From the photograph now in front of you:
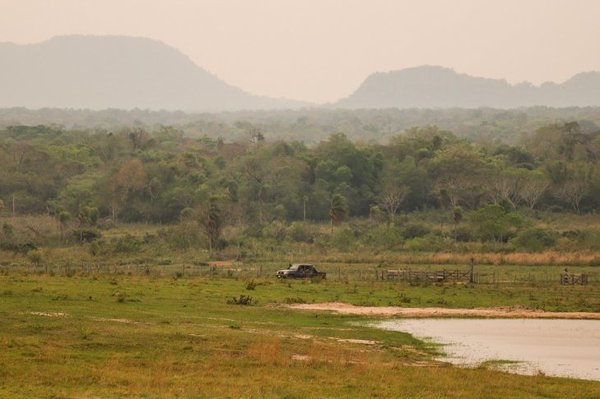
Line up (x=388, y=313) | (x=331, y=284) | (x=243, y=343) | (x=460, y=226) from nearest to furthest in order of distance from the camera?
(x=243, y=343) < (x=388, y=313) < (x=331, y=284) < (x=460, y=226)

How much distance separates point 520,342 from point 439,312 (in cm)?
1142

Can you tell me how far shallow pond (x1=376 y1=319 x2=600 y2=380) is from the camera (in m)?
34.4

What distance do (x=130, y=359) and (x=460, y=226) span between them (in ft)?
271

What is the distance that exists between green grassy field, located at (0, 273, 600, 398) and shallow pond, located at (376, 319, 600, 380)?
1.74 meters

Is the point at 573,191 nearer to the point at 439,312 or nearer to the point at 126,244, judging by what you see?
the point at 126,244

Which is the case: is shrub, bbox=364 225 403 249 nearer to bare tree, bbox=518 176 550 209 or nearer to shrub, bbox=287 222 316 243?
shrub, bbox=287 222 316 243

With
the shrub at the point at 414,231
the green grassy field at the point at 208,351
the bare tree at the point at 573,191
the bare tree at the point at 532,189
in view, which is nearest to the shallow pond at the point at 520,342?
the green grassy field at the point at 208,351

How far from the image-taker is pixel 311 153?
151625 millimetres

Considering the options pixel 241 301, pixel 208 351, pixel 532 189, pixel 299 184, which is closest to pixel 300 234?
pixel 299 184

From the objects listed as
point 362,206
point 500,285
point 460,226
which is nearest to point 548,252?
point 460,226

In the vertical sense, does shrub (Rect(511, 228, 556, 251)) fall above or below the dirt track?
below

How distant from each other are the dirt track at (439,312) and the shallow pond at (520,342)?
4.77 feet

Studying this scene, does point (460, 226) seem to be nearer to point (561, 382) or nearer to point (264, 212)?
point (264, 212)

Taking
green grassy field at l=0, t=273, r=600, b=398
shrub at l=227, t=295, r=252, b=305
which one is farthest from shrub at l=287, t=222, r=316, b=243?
shrub at l=227, t=295, r=252, b=305
